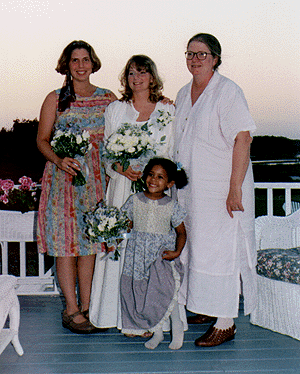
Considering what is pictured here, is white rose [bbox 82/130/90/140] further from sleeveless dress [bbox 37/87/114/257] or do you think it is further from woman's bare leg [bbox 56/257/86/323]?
woman's bare leg [bbox 56/257/86/323]

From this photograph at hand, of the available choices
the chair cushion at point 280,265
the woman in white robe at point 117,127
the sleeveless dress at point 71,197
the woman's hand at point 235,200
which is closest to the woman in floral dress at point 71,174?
the sleeveless dress at point 71,197

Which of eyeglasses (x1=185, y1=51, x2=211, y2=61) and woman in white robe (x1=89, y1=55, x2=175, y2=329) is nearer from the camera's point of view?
eyeglasses (x1=185, y1=51, x2=211, y2=61)

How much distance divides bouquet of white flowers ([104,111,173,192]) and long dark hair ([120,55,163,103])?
0.17 metres

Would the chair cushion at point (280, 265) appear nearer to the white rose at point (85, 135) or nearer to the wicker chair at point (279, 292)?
the wicker chair at point (279, 292)

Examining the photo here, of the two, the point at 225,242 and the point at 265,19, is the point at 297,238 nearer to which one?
the point at 225,242

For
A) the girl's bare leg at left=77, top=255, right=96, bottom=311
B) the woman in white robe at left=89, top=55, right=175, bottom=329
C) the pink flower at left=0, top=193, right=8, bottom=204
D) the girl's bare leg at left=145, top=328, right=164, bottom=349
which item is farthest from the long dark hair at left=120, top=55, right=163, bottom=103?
the pink flower at left=0, top=193, right=8, bottom=204

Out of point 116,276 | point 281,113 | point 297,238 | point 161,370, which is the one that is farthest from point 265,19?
point 161,370

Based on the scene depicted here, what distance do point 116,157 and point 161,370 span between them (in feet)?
4.14

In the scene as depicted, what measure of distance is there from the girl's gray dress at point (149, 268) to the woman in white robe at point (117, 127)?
0.17m

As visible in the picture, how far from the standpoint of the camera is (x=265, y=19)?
200 inches

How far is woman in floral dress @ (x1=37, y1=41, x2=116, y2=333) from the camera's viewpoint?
3105mm

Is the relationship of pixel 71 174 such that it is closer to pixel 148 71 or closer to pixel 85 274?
pixel 85 274

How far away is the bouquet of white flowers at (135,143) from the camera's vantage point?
111 inches

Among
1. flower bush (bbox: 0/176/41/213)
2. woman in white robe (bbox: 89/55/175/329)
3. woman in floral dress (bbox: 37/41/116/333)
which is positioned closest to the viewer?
woman in white robe (bbox: 89/55/175/329)
